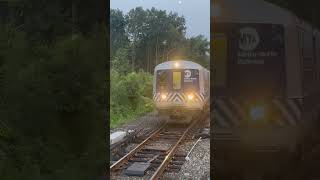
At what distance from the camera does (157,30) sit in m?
12.1

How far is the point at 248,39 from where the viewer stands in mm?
4316

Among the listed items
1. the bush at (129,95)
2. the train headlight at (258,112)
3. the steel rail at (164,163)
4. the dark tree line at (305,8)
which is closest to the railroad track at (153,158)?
the steel rail at (164,163)

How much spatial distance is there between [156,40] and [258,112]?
8091 mm

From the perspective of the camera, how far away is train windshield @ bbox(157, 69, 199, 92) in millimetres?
12977

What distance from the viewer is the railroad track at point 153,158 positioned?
23.1ft

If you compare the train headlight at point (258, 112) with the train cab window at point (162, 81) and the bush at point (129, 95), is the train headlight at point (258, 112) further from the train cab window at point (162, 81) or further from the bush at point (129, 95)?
the bush at point (129, 95)

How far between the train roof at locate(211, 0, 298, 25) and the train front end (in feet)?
28.0

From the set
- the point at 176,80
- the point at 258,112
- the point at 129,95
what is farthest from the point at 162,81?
the point at 258,112

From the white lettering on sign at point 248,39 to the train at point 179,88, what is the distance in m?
8.56
